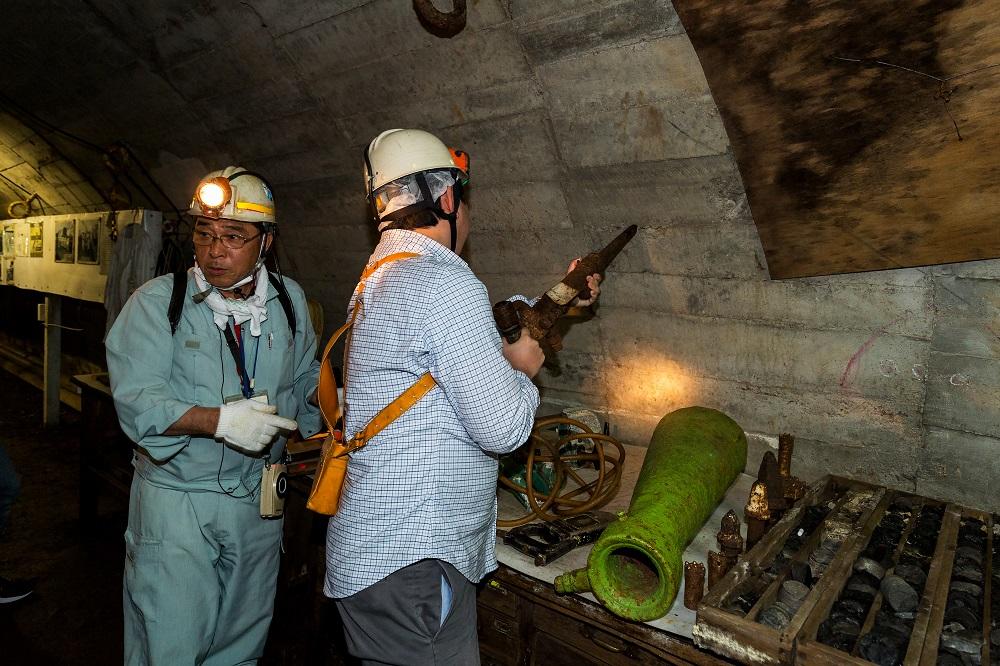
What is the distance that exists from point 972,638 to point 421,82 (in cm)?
357

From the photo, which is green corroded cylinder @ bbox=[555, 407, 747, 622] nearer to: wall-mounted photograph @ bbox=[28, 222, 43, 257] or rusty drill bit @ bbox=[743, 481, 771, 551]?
rusty drill bit @ bbox=[743, 481, 771, 551]

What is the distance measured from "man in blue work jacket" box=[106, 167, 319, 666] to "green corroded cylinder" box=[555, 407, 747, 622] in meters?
1.44

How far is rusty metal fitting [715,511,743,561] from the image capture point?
2.46 m

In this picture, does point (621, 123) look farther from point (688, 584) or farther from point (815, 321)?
point (688, 584)

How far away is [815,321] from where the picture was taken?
3.33m

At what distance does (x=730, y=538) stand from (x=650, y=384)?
170 cm

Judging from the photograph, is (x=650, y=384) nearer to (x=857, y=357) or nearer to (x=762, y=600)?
(x=857, y=357)

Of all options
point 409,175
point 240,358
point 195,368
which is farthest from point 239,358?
point 409,175

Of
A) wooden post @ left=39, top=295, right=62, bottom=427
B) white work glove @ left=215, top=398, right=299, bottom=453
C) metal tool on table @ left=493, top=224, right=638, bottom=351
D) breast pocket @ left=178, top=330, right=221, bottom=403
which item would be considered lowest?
wooden post @ left=39, top=295, right=62, bottom=427

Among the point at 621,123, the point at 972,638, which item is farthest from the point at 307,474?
the point at 972,638

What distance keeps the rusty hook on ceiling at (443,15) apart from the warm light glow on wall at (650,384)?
7.27ft

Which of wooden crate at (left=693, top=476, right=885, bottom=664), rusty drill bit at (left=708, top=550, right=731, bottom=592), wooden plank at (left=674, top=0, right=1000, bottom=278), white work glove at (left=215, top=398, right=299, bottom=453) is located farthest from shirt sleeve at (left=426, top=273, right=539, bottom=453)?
wooden plank at (left=674, top=0, right=1000, bottom=278)

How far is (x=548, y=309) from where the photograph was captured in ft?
8.21

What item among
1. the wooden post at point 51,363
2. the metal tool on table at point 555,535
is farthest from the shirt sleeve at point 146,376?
the wooden post at point 51,363
